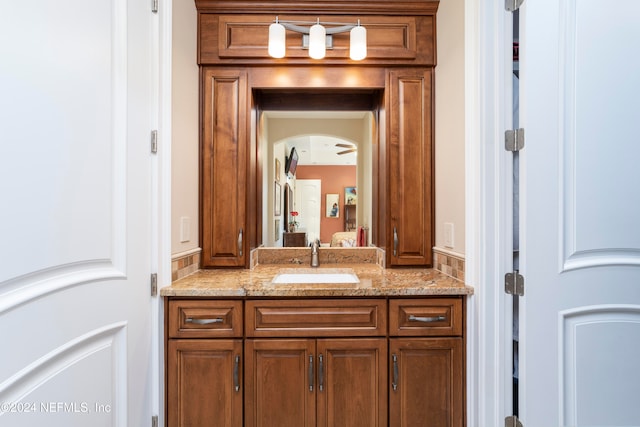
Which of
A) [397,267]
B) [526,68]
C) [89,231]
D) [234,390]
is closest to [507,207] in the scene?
[526,68]

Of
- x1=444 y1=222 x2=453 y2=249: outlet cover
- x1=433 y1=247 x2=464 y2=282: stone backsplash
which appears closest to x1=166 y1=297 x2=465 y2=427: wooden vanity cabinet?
x1=433 y1=247 x2=464 y2=282: stone backsplash

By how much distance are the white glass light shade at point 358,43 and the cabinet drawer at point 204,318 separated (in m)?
Result: 1.43

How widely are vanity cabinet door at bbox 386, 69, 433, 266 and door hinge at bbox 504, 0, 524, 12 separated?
58 cm

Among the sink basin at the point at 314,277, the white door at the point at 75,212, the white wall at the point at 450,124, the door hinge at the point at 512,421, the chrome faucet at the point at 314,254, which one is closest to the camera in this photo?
the white door at the point at 75,212

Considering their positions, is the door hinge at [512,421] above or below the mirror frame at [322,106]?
below

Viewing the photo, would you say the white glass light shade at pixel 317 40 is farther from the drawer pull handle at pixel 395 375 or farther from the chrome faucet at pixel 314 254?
the drawer pull handle at pixel 395 375

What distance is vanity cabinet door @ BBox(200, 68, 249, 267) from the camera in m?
1.84

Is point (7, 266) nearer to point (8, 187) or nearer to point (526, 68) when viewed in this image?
point (8, 187)

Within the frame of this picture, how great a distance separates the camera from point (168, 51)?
1.45 meters

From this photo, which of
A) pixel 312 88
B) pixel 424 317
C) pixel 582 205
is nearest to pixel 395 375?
pixel 424 317

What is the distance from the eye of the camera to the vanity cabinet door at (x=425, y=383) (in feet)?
4.70

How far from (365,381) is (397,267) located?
688mm

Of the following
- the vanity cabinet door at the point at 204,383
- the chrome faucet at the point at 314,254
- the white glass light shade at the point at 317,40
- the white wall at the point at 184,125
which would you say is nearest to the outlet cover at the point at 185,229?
the white wall at the point at 184,125

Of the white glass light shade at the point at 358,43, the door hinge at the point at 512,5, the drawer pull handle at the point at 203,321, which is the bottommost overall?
the drawer pull handle at the point at 203,321
